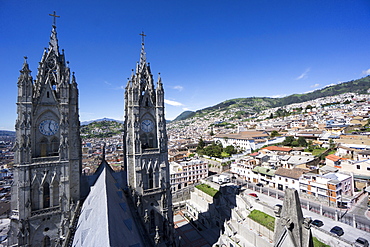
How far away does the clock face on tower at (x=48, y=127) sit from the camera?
17.0m

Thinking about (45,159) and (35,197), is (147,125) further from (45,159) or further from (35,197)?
(35,197)

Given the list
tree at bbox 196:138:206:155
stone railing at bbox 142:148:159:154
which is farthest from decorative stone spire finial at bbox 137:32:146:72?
tree at bbox 196:138:206:155

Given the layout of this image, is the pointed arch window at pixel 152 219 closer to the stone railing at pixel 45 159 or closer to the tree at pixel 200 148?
the stone railing at pixel 45 159

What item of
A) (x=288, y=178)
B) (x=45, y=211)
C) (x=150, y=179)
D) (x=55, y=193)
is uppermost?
(x=55, y=193)

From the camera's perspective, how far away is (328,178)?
3262cm

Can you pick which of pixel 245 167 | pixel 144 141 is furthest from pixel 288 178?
pixel 144 141

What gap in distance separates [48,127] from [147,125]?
966cm

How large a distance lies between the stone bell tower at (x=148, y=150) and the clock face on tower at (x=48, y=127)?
267 inches

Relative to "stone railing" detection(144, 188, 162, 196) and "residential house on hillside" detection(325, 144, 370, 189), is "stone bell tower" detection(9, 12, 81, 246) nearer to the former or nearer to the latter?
"stone railing" detection(144, 188, 162, 196)

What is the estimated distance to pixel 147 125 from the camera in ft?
71.1

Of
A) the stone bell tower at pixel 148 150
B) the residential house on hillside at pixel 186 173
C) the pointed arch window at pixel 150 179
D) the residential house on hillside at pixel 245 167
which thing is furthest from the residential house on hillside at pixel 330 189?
the pointed arch window at pixel 150 179

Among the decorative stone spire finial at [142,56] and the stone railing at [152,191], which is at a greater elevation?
the decorative stone spire finial at [142,56]

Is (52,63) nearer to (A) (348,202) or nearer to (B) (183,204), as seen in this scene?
(B) (183,204)

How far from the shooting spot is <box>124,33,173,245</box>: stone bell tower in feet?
66.0
